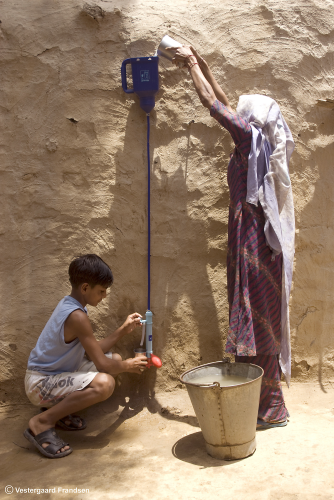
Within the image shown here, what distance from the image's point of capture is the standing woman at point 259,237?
89.7 inches

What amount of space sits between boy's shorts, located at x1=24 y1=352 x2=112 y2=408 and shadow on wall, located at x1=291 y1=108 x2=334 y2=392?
4.23 ft

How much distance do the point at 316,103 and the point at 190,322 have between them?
1490mm

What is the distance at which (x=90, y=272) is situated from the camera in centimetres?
233

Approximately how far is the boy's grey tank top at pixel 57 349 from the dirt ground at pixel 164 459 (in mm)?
370

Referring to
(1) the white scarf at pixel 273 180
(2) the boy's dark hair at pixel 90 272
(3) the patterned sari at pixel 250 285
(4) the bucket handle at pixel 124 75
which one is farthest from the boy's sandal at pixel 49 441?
(4) the bucket handle at pixel 124 75

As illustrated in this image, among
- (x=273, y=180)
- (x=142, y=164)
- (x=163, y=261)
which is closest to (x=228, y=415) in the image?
(x=163, y=261)

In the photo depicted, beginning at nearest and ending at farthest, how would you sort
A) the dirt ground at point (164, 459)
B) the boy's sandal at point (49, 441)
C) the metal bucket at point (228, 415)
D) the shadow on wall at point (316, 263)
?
the dirt ground at point (164, 459)
the metal bucket at point (228, 415)
the boy's sandal at point (49, 441)
the shadow on wall at point (316, 263)

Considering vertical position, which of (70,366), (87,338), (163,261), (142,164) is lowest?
(70,366)

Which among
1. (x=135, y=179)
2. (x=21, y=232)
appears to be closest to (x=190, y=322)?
(x=135, y=179)

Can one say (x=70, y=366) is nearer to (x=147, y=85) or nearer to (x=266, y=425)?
(x=266, y=425)

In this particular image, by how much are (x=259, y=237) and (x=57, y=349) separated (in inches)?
44.8

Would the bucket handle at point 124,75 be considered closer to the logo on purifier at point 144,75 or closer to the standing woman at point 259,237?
the logo on purifier at point 144,75

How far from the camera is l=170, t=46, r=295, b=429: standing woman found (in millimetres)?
2279

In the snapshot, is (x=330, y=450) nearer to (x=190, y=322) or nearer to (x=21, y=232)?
(x=190, y=322)
